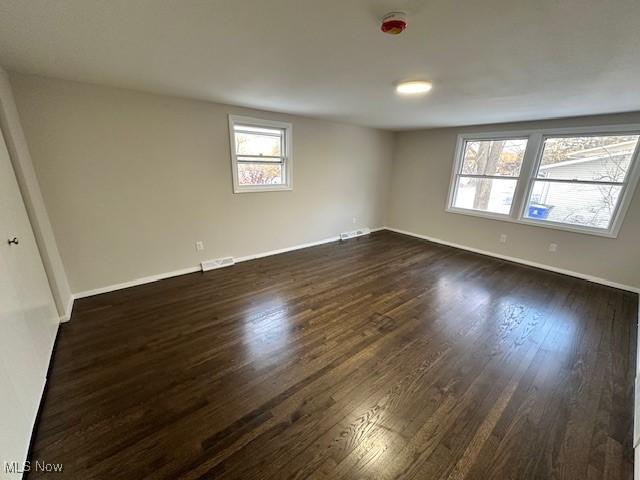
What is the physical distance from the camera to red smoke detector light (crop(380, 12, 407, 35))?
124 centimetres

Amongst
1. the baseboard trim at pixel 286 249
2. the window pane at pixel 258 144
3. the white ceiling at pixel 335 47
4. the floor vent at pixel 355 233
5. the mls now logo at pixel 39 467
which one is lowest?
the mls now logo at pixel 39 467

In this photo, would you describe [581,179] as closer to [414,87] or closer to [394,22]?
[414,87]

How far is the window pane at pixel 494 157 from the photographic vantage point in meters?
4.12

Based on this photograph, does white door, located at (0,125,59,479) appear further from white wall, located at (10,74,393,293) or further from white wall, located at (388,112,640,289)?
white wall, located at (388,112,640,289)

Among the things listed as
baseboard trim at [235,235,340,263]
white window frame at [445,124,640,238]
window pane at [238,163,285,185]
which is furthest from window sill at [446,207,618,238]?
window pane at [238,163,285,185]

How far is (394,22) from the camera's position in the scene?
1.26 metres

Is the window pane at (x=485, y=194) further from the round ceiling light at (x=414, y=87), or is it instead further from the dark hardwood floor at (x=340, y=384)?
the round ceiling light at (x=414, y=87)

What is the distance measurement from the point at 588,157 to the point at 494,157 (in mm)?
1169

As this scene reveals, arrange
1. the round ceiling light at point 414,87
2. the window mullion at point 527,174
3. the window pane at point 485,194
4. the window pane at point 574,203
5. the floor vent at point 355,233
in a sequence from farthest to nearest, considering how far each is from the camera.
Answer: the floor vent at point 355,233 → the window pane at point 485,194 → the window mullion at point 527,174 → the window pane at point 574,203 → the round ceiling light at point 414,87

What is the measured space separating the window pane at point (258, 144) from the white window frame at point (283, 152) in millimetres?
112

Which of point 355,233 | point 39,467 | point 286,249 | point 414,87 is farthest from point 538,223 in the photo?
point 39,467

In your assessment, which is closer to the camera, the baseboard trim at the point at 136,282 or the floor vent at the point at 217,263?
the baseboard trim at the point at 136,282

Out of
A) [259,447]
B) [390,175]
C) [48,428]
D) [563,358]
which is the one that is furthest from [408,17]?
[390,175]

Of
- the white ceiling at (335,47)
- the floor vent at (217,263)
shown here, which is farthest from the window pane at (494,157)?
the floor vent at (217,263)
